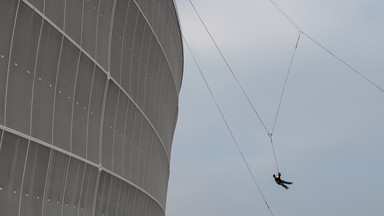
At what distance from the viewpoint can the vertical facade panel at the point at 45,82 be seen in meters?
11.1

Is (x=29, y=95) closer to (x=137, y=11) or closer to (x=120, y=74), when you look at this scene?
(x=120, y=74)

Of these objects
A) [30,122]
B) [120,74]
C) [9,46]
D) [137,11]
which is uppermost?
[137,11]

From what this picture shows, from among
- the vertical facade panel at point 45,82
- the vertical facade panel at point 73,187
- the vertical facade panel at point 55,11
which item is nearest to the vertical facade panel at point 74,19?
the vertical facade panel at point 55,11

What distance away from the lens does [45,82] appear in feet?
37.6

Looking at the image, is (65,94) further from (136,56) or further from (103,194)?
(136,56)

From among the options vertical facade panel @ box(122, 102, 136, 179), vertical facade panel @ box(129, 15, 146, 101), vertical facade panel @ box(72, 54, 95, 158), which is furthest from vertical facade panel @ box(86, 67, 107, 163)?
vertical facade panel @ box(122, 102, 136, 179)

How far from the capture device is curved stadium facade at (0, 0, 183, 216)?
1034 centimetres

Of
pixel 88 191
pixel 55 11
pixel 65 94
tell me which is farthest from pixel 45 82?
pixel 88 191

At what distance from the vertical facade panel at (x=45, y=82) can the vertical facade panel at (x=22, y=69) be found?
23 centimetres

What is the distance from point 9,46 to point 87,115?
4148 mm

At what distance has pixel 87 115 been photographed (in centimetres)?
1395

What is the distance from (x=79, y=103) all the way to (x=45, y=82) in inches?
76.7

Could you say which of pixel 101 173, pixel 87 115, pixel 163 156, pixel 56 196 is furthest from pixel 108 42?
pixel 163 156

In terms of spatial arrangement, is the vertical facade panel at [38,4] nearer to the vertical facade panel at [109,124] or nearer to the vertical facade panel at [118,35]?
the vertical facade panel at [118,35]
